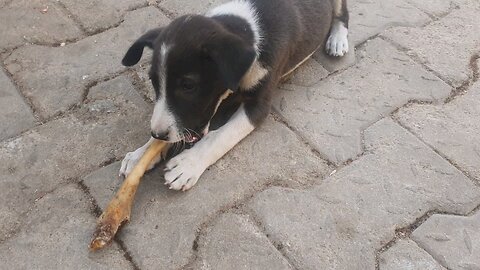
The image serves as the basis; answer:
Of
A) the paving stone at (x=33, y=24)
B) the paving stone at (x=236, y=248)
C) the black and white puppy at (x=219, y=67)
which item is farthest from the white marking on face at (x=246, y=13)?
the paving stone at (x=33, y=24)

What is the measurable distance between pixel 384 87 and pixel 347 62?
0.30 meters

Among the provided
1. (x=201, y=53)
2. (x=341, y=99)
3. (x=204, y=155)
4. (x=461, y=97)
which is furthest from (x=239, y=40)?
(x=461, y=97)

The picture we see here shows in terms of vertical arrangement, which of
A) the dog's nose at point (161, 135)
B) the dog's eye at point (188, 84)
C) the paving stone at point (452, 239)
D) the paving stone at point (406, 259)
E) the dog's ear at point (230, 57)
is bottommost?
the paving stone at point (452, 239)

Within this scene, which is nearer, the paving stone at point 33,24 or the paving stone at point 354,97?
the paving stone at point 354,97

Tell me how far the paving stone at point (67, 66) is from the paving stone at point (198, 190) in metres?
0.64

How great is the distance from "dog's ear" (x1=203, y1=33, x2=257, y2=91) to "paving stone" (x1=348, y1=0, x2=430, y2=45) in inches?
57.4

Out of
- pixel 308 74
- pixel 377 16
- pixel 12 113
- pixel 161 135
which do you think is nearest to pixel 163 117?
pixel 161 135

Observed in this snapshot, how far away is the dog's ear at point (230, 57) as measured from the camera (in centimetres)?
248

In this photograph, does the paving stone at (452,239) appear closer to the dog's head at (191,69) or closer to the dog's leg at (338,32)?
the dog's head at (191,69)

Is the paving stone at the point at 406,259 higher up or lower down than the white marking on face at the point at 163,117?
lower down

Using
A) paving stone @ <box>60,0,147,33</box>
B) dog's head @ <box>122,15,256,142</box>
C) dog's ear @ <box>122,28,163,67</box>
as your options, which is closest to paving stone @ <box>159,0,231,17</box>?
paving stone @ <box>60,0,147,33</box>

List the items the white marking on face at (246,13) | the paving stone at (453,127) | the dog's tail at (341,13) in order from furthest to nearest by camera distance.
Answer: the dog's tail at (341,13)
the paving stone at (453,127)
the white marking on face at (246,13)

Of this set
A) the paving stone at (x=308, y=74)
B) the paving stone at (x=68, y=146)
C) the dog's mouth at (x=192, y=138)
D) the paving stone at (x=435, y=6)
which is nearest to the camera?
the paving stone at (x=68, y=146)

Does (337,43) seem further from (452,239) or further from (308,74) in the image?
(452,239)
